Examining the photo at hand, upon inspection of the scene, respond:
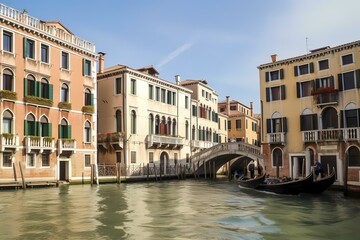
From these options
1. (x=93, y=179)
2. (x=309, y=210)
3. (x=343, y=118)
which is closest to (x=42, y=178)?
(x=93, y=179)

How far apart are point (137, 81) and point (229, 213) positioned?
15.5 metres

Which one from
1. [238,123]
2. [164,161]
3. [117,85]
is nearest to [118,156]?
[164,161]

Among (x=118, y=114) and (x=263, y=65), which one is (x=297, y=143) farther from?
(x=118, y=114)

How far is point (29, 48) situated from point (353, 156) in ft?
51.8

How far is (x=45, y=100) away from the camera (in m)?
19.0

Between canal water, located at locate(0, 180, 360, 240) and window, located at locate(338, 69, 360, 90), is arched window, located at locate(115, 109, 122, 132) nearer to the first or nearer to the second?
canal water, located at locate(0, 180, 360, 240)

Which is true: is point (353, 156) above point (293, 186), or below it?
above

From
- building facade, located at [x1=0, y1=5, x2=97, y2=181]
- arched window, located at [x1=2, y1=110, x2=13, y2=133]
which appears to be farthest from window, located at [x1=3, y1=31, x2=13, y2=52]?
arched window, located at [x1=2, y1=110, x2=13, y2=133]

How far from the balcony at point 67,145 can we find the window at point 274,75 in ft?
36.0

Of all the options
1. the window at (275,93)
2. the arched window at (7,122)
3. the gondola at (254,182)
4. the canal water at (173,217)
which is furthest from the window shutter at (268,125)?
the arched window at (7,122)

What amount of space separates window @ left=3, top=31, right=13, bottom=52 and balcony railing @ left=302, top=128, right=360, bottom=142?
1452 centimetres

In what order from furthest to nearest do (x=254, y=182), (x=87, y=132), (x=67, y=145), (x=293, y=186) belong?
(x=87, y=132) → (x=67, y=145) → (x=254, y=182) → (x=293, y=186)

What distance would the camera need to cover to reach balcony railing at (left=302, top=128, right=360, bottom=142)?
18.1 meters

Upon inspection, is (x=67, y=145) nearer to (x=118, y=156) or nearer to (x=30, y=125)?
(x=30, y=125)
